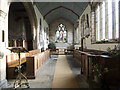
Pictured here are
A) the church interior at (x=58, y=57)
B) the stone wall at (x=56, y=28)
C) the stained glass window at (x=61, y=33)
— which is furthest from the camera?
the stained glass window at (x=61, y=33)

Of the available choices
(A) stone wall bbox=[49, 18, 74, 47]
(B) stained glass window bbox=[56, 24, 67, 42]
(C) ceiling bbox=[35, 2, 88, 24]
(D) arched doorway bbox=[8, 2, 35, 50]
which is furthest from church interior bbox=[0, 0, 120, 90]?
(B) stained glass window bbox=[56, 24, 67, 42]

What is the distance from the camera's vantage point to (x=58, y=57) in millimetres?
9297

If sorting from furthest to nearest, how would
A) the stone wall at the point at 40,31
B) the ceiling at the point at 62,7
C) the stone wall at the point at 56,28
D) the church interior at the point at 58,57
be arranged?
the stone wall at the point at 56,28
the ceiling at the point at 62,7
the stone wall at the point at 40,31
the church interior at the point at 58,57

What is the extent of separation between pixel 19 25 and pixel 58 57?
447 centimetres

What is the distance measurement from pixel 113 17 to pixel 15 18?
775cm

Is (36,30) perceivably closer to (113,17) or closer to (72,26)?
(113,17)

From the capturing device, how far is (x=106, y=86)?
171 cm

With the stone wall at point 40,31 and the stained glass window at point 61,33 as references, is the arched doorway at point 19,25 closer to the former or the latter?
the stone wall at point 40,31

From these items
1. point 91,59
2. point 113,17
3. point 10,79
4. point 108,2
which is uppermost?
point 108,2

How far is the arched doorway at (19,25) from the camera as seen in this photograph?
844 cm

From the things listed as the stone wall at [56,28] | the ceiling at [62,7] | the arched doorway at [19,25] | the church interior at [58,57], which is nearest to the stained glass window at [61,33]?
the stone wall at [56,28]

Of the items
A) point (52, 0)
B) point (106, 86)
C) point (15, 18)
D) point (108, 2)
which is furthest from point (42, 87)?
point (52, 0)

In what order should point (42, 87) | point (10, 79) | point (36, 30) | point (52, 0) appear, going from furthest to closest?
point (52, 0) → point (36, 30) → point (10, 79) → point (42, 87)

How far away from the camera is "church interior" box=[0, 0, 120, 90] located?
2592mm
